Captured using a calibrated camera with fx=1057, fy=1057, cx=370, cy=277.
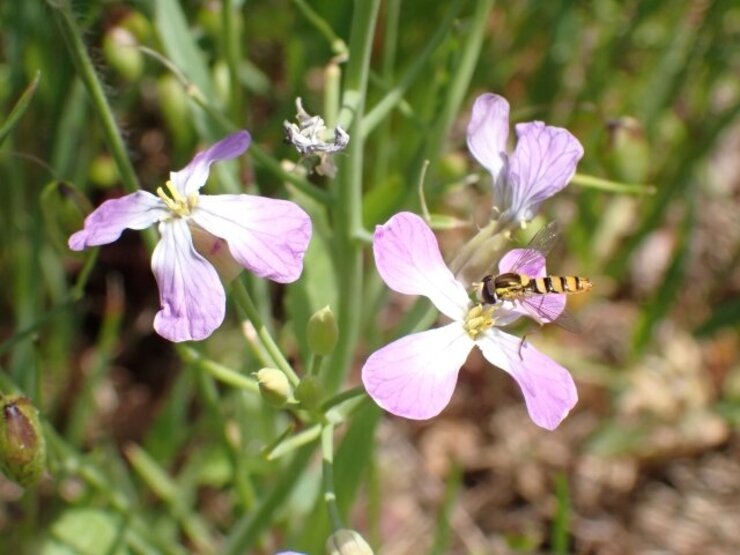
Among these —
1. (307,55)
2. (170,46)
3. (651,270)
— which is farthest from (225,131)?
(651,270)

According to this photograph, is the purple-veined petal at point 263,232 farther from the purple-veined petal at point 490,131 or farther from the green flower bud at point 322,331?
the purple-veined petal at point 490,131

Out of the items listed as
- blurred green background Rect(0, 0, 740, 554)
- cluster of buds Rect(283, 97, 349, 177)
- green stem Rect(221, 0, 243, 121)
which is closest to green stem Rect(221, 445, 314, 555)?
blurred green background Rect(0, 0, 740, 554)

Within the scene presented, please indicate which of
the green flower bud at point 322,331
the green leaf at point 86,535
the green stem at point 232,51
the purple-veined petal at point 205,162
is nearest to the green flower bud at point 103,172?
the green stem at point 232,51

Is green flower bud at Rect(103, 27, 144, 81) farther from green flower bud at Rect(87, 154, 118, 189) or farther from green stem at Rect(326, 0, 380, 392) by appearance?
green stem at Rect(326, 0, 380, 392)

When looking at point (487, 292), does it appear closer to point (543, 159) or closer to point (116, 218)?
point (543, 159)

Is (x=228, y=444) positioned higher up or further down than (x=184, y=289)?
further down

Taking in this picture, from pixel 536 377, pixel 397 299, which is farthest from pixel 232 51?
pixel 397 299
